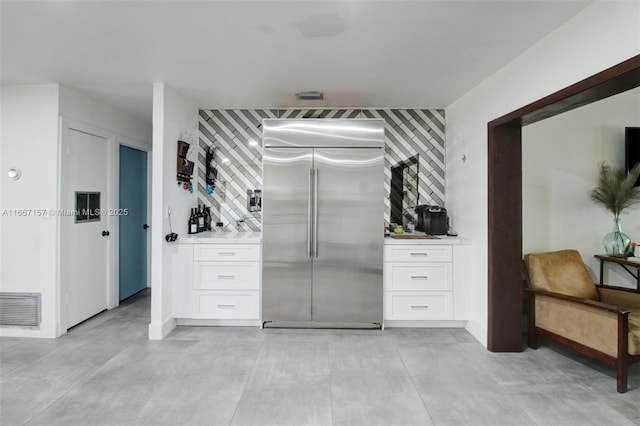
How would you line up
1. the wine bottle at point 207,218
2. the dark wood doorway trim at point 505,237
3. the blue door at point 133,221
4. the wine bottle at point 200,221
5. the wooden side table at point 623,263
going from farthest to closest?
1. the blue door at point 133,221
2. the wine bottle at point 207,218
3. the wine bottle at point 200,221
4. the wooden side table at point 623,263
5. the dark wood doorway trim at point 505,237

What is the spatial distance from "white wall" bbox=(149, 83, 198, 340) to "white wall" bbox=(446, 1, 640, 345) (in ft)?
10.0

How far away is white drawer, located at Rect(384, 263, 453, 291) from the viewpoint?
317 centimetres

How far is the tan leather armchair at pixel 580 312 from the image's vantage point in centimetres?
212

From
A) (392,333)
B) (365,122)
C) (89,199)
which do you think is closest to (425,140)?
(365,122)

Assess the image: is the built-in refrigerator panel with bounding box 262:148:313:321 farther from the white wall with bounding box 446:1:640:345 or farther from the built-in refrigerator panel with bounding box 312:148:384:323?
the white wall with bounding box 446:1:640:345

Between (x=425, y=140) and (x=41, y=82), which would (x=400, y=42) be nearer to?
(x=425, y=140)

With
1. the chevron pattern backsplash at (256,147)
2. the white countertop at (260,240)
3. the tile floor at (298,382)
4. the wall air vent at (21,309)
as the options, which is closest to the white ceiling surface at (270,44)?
the chevron pattern backsplash at (256,147)

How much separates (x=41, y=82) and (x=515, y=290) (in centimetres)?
483

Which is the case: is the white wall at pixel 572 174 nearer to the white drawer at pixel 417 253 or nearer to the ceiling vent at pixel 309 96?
the white drawer at pixel 417 253

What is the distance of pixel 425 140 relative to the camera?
3.78 m

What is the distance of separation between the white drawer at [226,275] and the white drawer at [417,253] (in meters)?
1.39

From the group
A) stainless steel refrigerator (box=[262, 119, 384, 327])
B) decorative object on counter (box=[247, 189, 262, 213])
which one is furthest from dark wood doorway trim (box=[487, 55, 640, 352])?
decorative object on counter (box=[247, 189, 262, 213])

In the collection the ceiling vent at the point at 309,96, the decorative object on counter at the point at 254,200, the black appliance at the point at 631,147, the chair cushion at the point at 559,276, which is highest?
the ceiling vent at the point at 309,96

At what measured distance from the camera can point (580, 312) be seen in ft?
7.75
